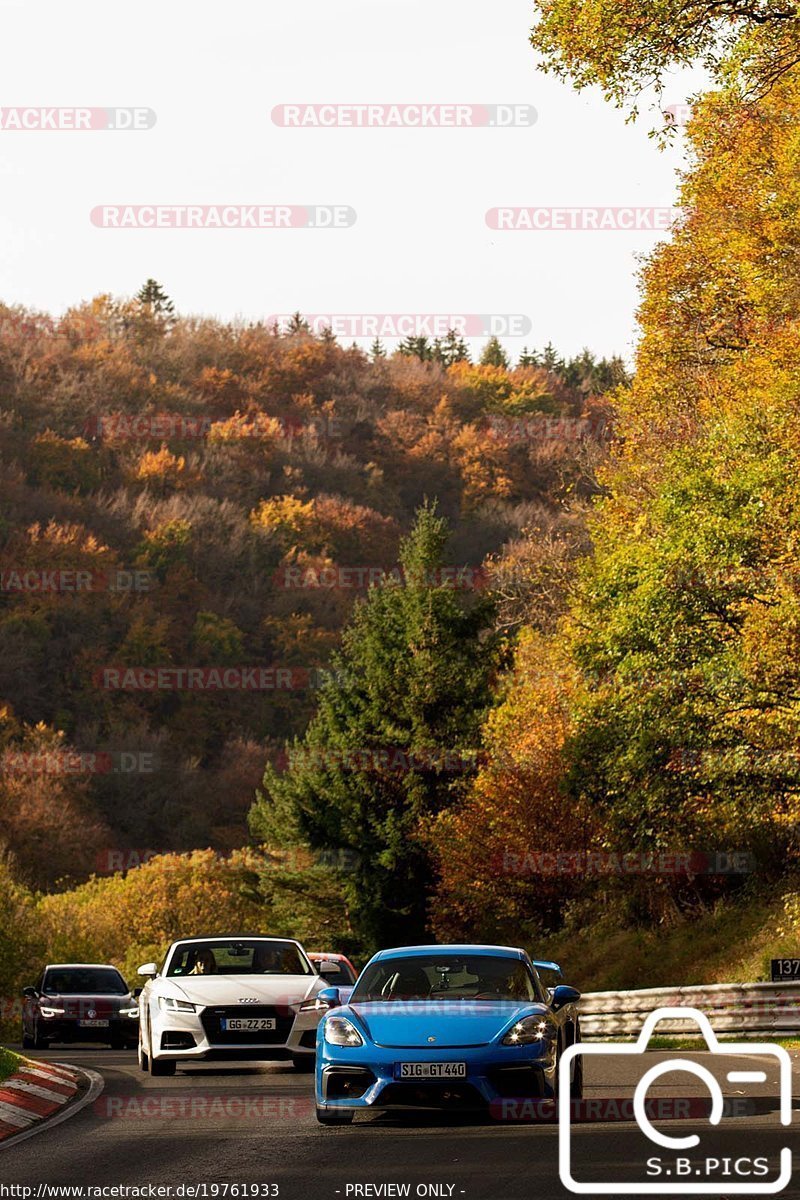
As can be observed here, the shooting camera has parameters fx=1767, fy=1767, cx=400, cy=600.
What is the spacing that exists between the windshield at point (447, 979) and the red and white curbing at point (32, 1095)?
9.07 feet

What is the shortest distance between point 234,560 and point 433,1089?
313 ft

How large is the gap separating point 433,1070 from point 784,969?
16996mm

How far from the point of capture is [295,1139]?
40.3ft

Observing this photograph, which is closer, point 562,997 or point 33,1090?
point 562,997

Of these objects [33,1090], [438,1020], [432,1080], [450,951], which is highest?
[450,951]

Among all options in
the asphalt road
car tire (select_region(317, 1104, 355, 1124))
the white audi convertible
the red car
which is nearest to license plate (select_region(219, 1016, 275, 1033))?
the white audi convertible

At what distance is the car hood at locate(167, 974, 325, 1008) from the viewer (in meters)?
18.2

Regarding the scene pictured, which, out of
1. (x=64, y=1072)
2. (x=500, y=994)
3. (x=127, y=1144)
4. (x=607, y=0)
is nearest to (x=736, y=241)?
(x=607, y=0)

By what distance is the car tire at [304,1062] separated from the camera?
18.7 meters

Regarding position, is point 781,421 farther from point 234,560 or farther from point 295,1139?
point 234,560

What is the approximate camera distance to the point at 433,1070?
12.5 m
